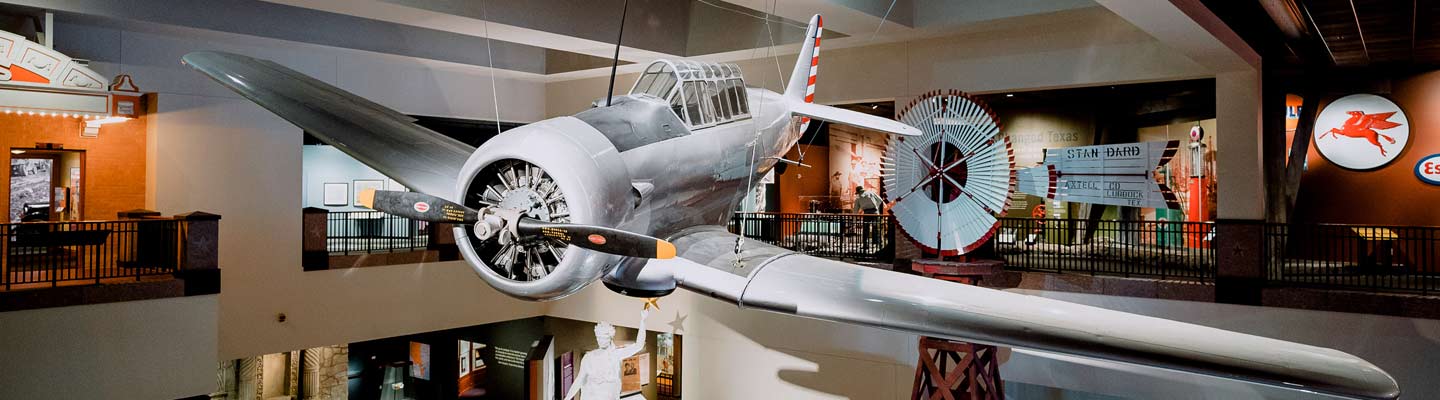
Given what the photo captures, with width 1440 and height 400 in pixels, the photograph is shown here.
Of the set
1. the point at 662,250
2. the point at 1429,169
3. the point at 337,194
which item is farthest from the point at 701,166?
the point at 1429,169

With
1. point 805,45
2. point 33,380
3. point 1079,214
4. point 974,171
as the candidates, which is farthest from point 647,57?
point 1079,214

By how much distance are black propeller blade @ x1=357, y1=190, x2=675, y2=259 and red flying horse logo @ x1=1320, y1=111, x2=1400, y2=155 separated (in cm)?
1028

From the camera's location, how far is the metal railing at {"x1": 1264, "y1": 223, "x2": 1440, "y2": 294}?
6.20 metres

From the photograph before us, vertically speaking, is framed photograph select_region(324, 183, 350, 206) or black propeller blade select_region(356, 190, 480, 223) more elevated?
framed photograph select_region(324, 183, 350, 206)

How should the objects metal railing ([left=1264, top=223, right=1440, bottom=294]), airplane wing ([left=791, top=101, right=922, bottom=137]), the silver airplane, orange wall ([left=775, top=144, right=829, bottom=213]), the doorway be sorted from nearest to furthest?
the silver airplane, airplane wing ([left=791, top=101, right=922, bottom=137]), metal railing ([left=1264, top=223, right=1440, bottom=294]), the doorway, orange wall ([left=775, top=144, right=829, bottom=213])

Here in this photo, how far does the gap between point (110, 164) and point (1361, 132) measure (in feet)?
47.4

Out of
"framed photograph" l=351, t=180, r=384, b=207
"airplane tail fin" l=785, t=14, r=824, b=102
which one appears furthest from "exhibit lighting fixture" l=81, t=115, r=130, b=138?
"airplane tail fin" l=785, t=14, r=824, b=102

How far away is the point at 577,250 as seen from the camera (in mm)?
3195

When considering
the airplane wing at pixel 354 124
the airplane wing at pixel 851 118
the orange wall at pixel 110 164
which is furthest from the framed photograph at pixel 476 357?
the airplane wing at pixel 851 118

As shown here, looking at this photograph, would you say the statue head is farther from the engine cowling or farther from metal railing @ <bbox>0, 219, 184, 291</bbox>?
metal railing @ <bbox>0, 219, 184, 291</bbox>

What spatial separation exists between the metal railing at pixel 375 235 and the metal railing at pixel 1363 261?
8904mm

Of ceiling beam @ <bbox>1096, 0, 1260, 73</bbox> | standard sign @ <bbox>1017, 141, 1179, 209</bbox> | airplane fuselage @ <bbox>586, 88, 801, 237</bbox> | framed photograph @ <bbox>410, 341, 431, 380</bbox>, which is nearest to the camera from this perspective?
airplane fuselage @ <bbox>586, 88, 801, 237</bbox>

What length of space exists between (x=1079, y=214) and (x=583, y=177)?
9609 mm

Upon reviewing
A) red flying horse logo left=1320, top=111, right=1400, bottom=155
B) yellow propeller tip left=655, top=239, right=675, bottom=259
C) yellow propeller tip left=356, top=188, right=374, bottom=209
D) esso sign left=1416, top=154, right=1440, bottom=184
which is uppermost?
red flying horse logo left=1320, top=111, right=1400, bottom=155
